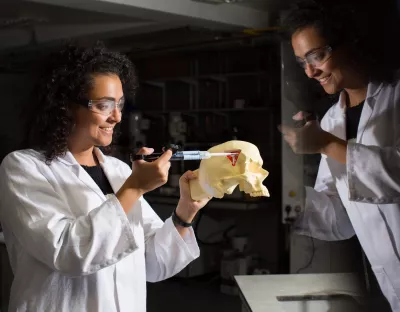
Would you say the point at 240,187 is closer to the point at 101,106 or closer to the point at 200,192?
the point at 200,192

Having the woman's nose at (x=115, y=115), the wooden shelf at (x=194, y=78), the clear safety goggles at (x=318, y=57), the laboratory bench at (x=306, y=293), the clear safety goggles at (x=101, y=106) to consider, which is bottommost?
the laboratory bench at (x=306, y=293)

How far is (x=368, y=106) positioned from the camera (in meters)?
0.80

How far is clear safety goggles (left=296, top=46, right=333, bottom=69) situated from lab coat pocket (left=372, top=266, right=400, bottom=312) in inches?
16.1

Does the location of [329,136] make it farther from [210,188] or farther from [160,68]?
[160,68]

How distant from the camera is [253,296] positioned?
1052 mm

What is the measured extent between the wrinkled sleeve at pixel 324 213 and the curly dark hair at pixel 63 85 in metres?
0.47

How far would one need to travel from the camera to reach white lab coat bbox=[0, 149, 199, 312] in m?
0.83

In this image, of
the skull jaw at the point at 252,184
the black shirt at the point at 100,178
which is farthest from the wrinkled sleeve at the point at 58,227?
the skull jaw at the point at 252,184

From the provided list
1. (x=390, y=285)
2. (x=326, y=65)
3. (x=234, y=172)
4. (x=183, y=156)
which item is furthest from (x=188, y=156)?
(x=390, y=285)

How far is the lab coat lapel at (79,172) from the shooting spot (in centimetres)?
95

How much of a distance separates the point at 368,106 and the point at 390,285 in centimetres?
34

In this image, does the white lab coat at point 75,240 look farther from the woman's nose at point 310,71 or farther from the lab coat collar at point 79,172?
the woman's nose at point 310,71

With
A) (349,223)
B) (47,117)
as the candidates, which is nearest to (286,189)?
(349,223)

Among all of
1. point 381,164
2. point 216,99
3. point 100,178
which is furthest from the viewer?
point 216,99
